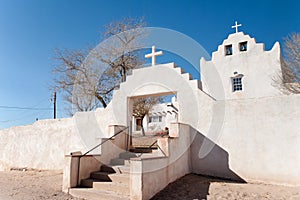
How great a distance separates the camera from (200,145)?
773 cm

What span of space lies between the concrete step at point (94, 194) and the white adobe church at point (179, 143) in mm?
24

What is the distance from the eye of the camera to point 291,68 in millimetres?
11227

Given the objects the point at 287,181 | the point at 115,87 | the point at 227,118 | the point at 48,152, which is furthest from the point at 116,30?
the point at 287,181

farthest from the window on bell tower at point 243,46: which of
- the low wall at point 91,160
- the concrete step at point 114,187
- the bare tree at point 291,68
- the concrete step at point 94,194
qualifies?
the concrete step at point 94,194

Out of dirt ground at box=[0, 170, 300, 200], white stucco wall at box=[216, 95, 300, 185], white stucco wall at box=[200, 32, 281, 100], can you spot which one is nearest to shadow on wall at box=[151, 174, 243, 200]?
dirt ground at box=[0, 170, 300, 200]

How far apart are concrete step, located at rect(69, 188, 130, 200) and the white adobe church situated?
0.02m

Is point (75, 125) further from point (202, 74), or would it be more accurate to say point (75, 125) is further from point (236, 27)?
point (236, 27)

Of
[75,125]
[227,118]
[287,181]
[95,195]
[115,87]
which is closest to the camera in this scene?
[95,195]

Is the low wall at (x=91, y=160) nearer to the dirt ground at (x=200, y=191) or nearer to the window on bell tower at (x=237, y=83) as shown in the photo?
the dirt ground at (x=200, y=191)

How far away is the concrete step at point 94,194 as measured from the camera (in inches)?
209

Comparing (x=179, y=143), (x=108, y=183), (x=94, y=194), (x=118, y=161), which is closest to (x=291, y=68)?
(x=179, y=143)

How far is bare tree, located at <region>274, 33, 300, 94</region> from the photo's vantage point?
10.8 m

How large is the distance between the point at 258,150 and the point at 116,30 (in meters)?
12.2

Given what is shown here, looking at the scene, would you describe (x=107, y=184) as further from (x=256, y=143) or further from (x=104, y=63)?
(x=104, y=63)
